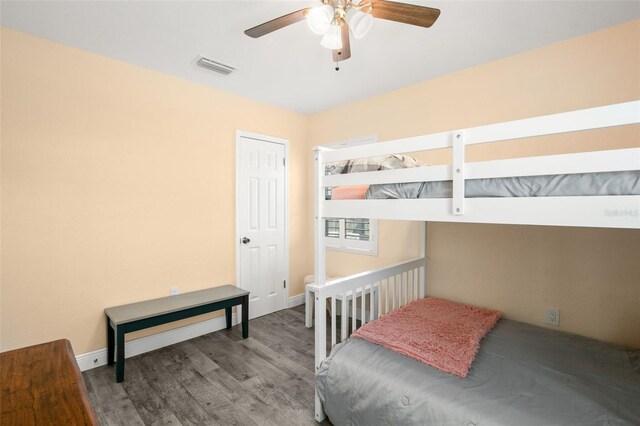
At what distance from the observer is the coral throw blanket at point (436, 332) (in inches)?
63.2

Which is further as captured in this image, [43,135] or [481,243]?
[481,243]

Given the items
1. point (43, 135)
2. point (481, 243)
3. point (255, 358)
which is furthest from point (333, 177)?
point (43, 135)

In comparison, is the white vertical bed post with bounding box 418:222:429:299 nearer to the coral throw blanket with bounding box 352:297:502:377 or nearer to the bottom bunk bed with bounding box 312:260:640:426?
the coral throw blanket with bounding box 352:297:502:377

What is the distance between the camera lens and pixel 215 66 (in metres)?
2.59

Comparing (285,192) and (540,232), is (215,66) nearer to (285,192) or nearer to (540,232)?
(285,192)

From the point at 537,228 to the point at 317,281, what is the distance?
68.2 inches

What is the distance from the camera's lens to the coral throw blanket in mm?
1604

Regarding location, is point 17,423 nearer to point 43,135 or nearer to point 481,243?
point 43,135

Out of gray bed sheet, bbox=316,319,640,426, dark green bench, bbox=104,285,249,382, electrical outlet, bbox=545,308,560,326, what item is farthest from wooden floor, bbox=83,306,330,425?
electrical outlet, bbox=545,308,560,326

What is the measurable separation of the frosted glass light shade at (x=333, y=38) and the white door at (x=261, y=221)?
74.3 inches

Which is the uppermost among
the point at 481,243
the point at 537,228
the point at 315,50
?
the point at 315,50

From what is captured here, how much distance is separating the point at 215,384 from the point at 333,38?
2.43 metres

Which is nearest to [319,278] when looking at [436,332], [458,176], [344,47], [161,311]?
[436,332]

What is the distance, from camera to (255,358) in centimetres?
257
